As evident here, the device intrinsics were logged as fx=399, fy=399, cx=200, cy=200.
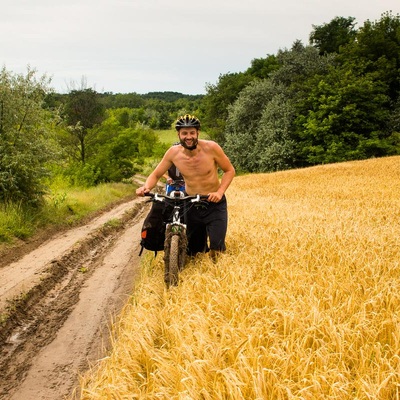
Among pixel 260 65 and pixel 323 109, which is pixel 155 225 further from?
pixel 260 65

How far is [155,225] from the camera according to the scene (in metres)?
6.14

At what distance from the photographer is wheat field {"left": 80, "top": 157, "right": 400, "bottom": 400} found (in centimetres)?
287

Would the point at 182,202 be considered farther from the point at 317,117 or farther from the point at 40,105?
the point at 317,117

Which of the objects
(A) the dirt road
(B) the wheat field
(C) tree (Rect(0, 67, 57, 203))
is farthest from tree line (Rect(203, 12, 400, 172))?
(B) the wheat field

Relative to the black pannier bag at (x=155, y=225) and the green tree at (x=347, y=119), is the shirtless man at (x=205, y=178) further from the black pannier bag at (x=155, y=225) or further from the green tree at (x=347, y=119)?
the green tree at (x=347, y=119)

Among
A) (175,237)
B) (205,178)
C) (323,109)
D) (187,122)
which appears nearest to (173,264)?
(175,237)

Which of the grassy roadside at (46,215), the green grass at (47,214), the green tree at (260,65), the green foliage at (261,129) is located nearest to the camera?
the grassy roadside at (46,215)

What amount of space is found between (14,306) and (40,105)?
9.78 metres

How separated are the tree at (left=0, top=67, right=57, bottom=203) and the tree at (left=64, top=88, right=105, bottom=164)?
14290mm

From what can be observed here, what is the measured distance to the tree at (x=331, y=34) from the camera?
197 ft

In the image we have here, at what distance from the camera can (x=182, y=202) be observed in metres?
5.88

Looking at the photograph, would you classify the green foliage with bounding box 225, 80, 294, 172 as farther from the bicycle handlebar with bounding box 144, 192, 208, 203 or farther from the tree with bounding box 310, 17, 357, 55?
the bicycle handlebar with bounding box 144, 192, 208, 203

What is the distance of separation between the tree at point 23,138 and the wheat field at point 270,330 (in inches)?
340

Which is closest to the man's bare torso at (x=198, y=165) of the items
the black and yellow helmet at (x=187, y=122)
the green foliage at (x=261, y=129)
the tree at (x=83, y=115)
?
the black and yellow helmet at (x=187, y=122)
